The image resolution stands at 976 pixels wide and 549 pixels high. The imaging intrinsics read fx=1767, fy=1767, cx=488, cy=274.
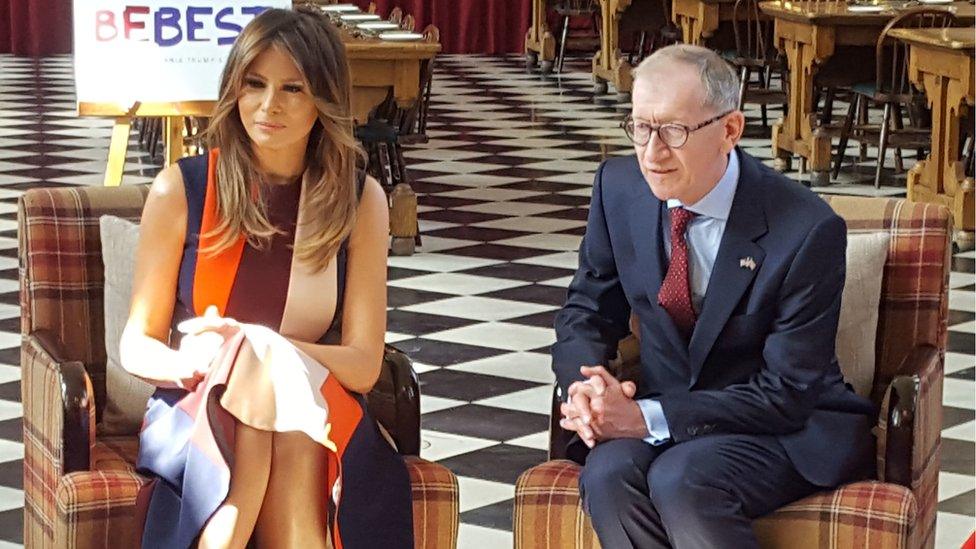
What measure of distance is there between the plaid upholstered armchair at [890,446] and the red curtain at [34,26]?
13270 millimetres

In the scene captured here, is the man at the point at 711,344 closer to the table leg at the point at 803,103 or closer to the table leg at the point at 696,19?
the table leg at the point at 803,103

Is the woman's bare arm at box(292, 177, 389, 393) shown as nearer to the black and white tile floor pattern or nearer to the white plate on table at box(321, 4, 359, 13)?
the black and white tile floor pattern

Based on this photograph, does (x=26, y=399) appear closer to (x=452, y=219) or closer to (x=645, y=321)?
(x=645, y=321)

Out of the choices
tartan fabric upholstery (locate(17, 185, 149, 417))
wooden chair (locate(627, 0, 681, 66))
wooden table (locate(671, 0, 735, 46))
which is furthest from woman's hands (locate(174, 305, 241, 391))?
wooden chair (locate(627, 0, 681, 66))

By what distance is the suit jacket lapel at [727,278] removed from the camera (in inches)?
115

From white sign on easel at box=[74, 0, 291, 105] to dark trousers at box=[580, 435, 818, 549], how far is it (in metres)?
3.17

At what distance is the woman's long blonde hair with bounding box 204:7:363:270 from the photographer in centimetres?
299

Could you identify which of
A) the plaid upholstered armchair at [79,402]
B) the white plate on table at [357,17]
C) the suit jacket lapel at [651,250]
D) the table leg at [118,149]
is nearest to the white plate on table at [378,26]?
the white plate on table at [357,17]

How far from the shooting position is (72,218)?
3.30 m

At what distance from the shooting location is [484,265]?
7152 mm

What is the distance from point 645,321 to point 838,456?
1.30 feet

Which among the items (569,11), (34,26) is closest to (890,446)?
(569,11)

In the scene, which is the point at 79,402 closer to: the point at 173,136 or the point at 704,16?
the point at 173,136

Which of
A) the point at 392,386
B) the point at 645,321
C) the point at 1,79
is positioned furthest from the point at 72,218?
the point at 1,79
